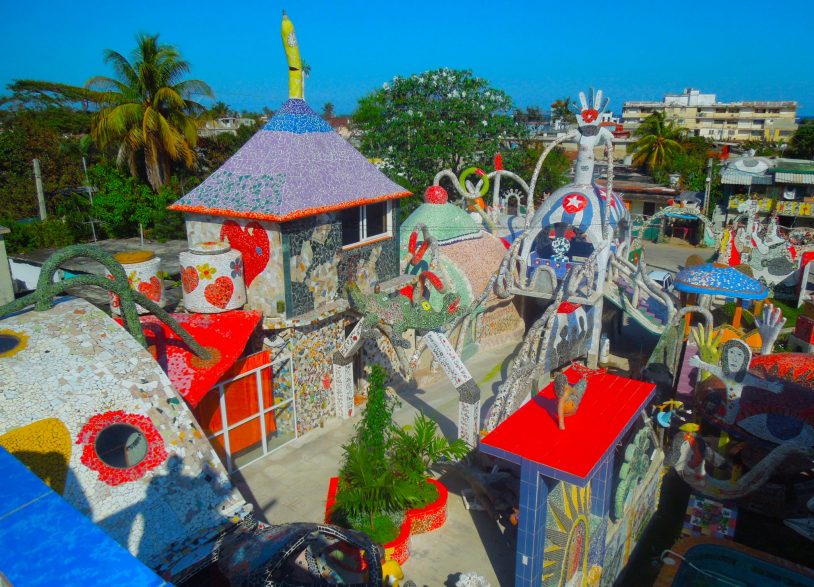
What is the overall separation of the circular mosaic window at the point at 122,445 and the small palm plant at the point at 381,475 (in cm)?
352

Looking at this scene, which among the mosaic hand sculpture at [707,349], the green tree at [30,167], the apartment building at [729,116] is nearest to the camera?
the mosaic hand sculpture at [707,349]

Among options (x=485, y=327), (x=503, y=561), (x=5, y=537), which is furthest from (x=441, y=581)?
(x=485, y=327)

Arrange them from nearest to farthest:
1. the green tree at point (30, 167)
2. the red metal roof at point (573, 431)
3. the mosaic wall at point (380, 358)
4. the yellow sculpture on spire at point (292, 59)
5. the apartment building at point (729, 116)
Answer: the red metal roof at point (573, 431), the yellow sculpture on spire at point (292, 59), the mosaic wall at point (380, 358), the green tree at point (30, 167), the apartment building at point (729, 116)

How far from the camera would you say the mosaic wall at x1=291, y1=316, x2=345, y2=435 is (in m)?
13.4

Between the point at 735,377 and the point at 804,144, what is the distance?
150 feet

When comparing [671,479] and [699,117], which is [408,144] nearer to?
[671,479]

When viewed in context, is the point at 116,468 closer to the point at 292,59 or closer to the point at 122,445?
the point at 122,445

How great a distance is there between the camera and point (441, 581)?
9.74 metres

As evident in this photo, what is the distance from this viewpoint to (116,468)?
7.41 m

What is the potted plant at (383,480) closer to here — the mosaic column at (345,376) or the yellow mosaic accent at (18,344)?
the mosaic column at (345,376)

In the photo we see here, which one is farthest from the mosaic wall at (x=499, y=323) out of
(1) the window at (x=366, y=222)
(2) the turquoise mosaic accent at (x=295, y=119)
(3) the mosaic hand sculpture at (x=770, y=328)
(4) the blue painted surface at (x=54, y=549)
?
(4) the blue painted surface at (x=54, y=549)

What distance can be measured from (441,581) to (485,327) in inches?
420

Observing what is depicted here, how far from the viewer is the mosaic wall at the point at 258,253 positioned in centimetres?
1214

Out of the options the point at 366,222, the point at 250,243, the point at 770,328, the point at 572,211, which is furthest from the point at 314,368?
the point at 770,328
